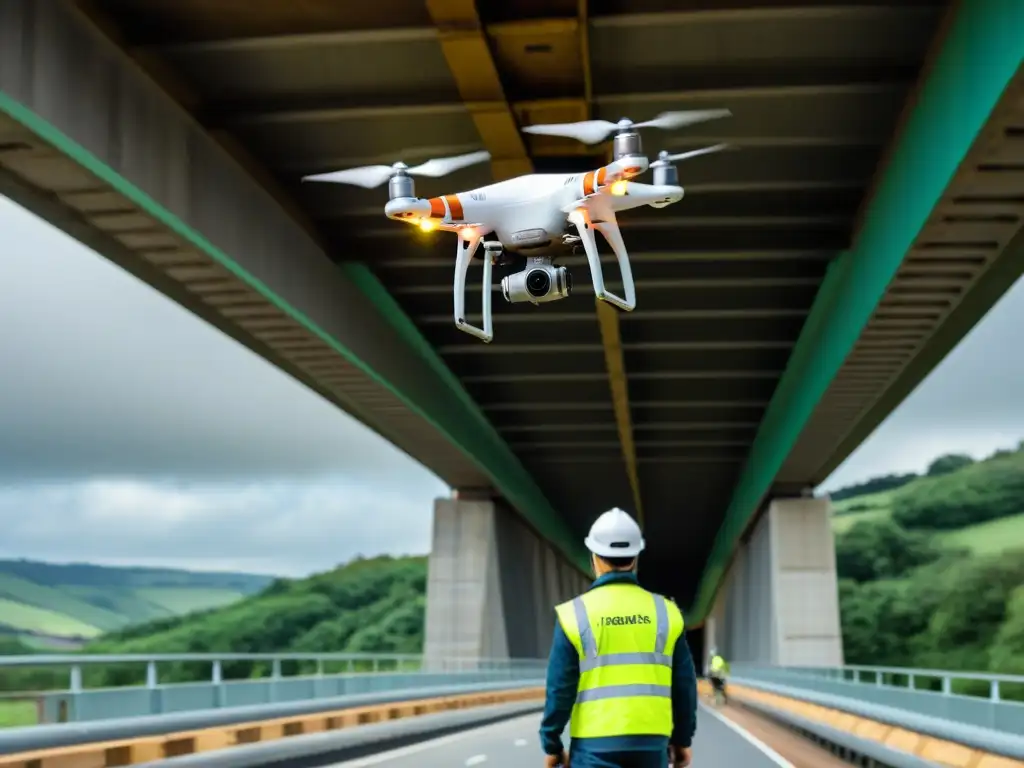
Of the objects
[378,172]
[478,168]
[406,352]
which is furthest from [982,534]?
[378,172]

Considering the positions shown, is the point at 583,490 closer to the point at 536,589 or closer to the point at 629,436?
the point at 536,589

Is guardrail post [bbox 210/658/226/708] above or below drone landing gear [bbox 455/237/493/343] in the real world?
below

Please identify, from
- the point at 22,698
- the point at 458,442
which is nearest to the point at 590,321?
the point at 458,442

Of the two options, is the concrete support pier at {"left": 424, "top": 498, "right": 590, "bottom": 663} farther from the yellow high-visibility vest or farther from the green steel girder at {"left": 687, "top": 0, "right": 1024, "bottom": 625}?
the yellow high-visibility vest

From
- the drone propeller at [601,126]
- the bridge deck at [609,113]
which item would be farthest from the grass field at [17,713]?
the bridge deck at [609,113]

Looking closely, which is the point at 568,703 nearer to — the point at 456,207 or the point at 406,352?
the point at 456,207

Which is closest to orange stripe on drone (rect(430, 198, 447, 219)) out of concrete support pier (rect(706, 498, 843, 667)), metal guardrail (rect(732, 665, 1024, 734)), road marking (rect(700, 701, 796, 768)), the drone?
the drone
